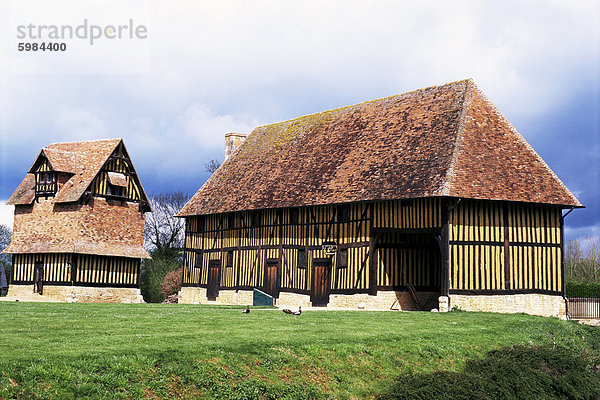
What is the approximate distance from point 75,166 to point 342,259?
17.3 metres

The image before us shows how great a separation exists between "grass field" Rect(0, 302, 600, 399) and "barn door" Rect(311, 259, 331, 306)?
7.69m

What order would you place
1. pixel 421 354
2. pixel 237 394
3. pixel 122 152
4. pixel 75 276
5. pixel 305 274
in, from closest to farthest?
pixel 237 394 < pixel 421 354 < pixel 305 274 < pixel 75 276 < pixel 122 152

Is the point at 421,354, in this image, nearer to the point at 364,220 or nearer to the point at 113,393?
the point at 113,393

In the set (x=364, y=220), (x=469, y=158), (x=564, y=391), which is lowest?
(x=564, y=391)

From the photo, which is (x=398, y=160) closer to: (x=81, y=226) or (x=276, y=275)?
(x=276, y=275)

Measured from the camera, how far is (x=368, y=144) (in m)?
26.8

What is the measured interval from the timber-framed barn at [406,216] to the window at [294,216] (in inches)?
1.6

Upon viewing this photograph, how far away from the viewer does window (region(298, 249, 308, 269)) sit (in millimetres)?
26344

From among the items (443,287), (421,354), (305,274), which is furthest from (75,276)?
(421,354)

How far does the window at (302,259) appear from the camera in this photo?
26.3 m

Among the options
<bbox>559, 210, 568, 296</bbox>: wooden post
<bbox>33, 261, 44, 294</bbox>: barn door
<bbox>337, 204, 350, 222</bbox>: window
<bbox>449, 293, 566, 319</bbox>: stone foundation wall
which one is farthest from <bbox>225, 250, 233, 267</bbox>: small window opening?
<bbox>559, 210, 568, 296</bbox>: wooden post

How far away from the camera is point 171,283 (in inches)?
1422

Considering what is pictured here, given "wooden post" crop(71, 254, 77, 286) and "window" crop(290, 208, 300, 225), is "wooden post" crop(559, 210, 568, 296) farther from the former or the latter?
"wooden post" crop(71, 254, 77, 286)

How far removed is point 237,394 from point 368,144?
58.9 ft
